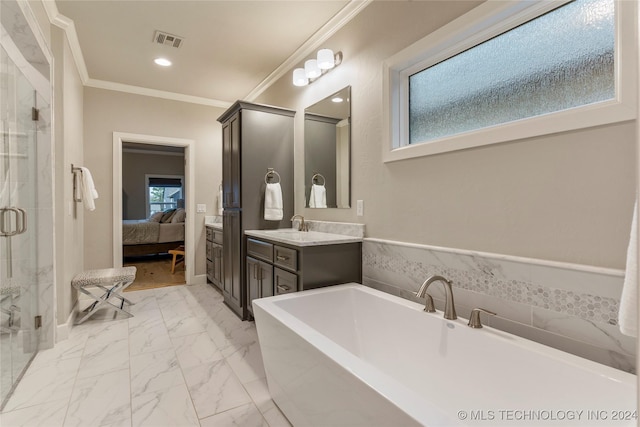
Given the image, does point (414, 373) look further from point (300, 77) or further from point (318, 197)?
point (300, 77)

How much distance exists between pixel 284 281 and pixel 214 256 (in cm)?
194

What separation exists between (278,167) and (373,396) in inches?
98.1

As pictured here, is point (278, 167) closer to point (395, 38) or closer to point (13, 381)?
point (395, 38)

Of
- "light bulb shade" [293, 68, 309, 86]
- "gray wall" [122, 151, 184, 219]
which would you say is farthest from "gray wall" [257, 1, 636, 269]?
"gray wall" [122, 151, 184, 219]

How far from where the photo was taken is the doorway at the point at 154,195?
3.84 m

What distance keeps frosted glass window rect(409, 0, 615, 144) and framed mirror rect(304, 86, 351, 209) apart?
671 mm

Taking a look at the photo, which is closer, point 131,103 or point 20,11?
point 20,11

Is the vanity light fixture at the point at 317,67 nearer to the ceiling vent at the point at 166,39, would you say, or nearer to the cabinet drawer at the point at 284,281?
the ceiling vent at the point at 166,39

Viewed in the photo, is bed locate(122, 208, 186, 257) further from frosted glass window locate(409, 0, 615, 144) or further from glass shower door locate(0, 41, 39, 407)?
frosted glass window locate(409, 0, 615, 144)

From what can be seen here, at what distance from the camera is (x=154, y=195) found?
8.36 m

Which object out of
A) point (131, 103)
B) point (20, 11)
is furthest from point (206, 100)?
point (20, 11)

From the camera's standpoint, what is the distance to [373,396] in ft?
3.02

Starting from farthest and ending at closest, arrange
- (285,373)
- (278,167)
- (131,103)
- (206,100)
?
1. (206,100)
2. (131,103)
3. (278,167)
4. (285,373)

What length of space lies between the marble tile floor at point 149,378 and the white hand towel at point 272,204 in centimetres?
102
